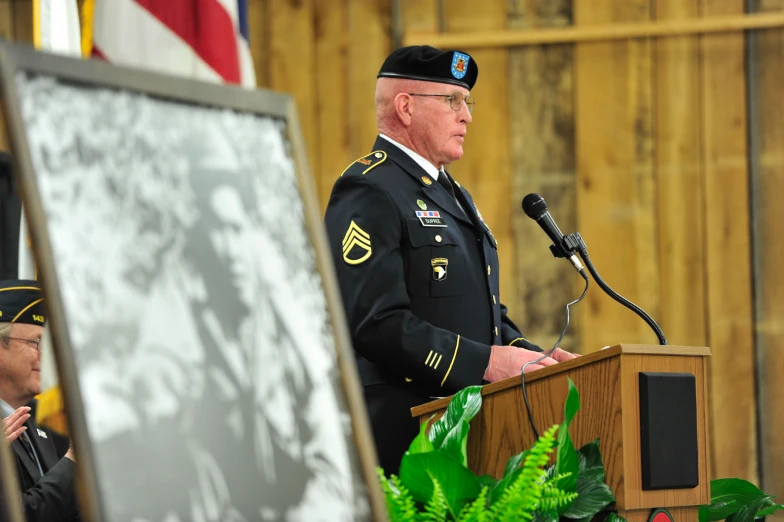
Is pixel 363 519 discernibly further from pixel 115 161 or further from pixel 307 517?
pixel 115 161

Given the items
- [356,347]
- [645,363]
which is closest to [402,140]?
[356,347]

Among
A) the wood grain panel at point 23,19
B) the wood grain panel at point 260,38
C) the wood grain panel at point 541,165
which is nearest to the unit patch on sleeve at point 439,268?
the wood grain panel at point 541,165

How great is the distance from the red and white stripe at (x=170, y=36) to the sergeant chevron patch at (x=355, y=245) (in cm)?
51

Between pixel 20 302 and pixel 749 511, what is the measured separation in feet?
4.97

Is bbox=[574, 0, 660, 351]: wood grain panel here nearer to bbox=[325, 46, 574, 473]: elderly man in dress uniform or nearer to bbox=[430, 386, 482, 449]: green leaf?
bbox=[325, 46, 574, 473]: elderly man in dress uniform

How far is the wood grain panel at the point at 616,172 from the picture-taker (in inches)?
139

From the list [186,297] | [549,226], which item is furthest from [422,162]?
[186,297]

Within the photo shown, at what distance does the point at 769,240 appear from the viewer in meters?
3.47

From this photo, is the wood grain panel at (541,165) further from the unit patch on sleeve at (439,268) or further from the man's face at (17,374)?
the man's face at (17,374)

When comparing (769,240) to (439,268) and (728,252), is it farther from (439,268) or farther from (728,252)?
(439,268)

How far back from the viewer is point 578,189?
3.59 metres

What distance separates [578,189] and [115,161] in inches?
115

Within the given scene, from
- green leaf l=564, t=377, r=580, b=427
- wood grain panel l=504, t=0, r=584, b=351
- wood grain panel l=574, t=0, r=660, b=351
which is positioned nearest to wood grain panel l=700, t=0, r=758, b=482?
wood grain panel l=574, t=0, r=660, b=351

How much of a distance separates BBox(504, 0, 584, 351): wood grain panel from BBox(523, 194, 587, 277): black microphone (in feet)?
5.34
